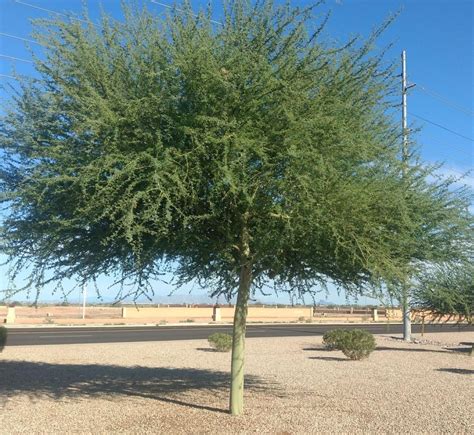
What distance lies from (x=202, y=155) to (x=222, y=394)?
598cm

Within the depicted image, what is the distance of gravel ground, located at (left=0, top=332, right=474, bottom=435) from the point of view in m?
9.80

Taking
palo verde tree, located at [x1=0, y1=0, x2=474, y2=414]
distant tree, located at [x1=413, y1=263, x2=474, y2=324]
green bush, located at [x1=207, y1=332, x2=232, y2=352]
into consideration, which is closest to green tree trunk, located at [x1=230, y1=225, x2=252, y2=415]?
palo verde tree, located at [x1=0, y1=0, x2=474, y2=414]

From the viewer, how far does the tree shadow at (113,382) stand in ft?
41.7

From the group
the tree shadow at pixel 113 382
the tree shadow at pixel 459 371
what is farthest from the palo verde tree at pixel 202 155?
the tree shadow at pixel 459 371

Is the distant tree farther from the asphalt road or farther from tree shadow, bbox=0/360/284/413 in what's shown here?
the asphalt road

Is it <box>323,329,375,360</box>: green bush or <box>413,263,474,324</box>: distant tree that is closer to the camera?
<box>413,263,474,324</box>: distant tree

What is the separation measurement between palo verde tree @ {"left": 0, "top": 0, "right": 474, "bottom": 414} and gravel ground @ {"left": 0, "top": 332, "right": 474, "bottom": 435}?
4.21 ft

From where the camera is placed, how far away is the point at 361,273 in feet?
34.6

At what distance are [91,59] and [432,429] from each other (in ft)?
25.5

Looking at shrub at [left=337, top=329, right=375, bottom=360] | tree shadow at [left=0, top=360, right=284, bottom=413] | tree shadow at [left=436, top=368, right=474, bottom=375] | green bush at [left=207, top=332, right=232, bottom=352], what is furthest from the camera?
green bush at [left=207, top=332, right=232, bottom=352]

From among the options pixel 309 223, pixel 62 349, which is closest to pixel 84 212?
pixel 309 223

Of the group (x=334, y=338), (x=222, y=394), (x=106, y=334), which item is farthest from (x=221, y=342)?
(x=106, y=334)

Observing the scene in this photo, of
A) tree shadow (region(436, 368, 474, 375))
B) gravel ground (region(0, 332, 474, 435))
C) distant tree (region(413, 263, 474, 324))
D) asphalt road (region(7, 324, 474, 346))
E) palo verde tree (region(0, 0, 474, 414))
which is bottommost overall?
tree shadow (region(436, 368, 474, 375))

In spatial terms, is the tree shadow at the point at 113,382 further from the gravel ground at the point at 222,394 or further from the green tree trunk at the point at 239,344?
the green tree trunk at the point at 239,344
